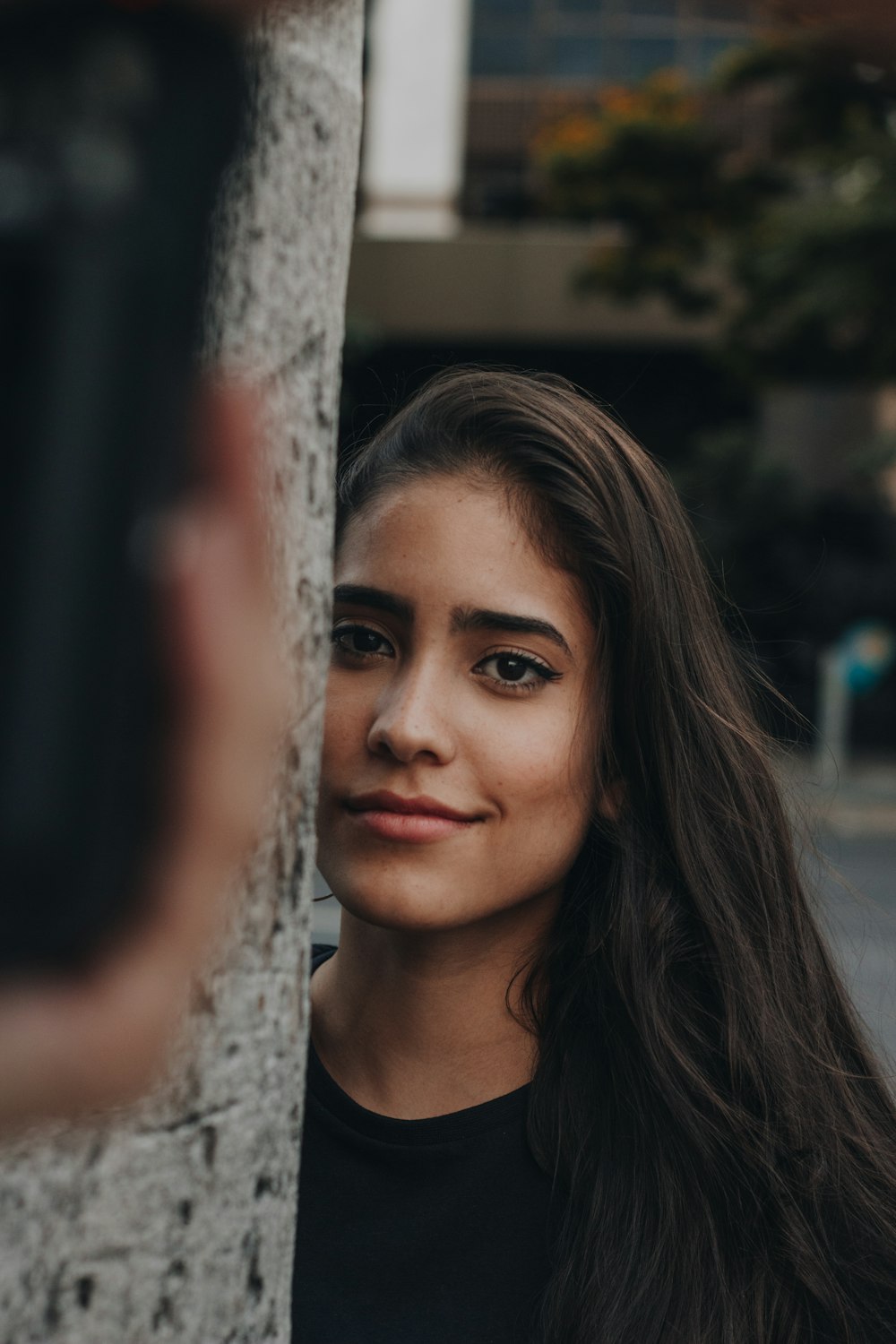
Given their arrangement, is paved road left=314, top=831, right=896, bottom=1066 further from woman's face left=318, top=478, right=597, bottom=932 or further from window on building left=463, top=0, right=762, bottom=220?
window on building left=463, top=0, right=762, bottom=220

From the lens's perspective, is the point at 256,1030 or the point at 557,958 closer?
the point at 256,1030

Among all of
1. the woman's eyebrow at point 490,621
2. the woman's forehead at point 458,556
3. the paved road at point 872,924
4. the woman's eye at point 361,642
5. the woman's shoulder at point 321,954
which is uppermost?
the woman's forehead at point 458,556

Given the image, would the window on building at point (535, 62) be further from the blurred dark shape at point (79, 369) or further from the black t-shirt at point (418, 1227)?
the blurred dark shape at point (79, 369)

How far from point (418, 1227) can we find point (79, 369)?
1303mm

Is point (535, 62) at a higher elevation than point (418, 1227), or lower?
higher

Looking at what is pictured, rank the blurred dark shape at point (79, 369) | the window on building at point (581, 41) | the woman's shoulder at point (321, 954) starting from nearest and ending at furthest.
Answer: the blurred dark shape at point (79, 369), the woman's shoulder at point (321, 954), the window on building at point (581, 41)

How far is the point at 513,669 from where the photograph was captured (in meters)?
1.63

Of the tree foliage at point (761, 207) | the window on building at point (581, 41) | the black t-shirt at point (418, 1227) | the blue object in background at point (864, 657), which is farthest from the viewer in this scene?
the window on building at point (581, 41)

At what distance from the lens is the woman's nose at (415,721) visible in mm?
1529

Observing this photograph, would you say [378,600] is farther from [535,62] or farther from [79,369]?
[535,62]

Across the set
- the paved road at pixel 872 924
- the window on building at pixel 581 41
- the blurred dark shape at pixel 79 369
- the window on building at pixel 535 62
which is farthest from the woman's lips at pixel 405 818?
the window on building at pixel 581 41

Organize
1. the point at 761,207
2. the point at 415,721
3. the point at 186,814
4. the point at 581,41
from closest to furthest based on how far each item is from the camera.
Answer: the point at 186,814 < the point at 415,721 < the point at 761,207 < the point at 581,41

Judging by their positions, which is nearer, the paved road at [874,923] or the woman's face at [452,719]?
the woman's face at [452,719]

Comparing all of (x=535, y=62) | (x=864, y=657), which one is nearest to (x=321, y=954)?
(x=864, y=657)
